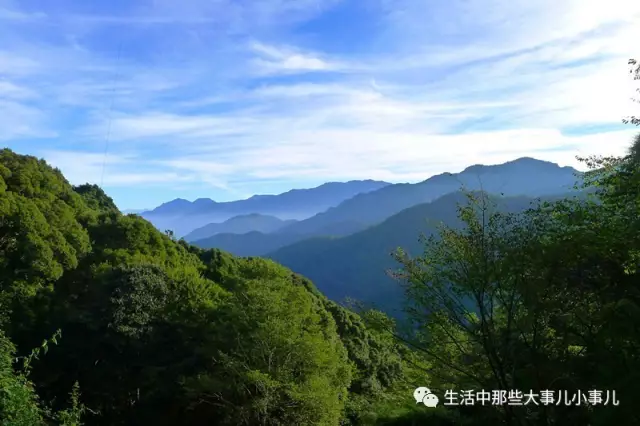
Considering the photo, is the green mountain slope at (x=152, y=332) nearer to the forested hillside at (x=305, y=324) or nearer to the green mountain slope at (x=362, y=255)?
the forested hillside at (x=305, y=324)

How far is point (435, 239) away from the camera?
9.94 m

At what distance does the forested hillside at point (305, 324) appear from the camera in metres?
6.87

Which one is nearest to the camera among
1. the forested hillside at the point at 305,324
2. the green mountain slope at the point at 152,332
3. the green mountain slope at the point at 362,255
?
the forested hillside at the point at 305,324

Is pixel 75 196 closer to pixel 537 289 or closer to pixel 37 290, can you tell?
pixel 37 290

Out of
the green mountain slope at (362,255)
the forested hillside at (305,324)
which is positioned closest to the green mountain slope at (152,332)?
the forested hillside at (305,324)

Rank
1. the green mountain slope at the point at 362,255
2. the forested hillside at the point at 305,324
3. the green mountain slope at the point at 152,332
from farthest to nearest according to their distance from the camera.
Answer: the green mountain slope at the point at 362,255
the green mountain slope at the point at 152,332
the forested hillside at the point at 305,324

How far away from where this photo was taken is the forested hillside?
22.5ft

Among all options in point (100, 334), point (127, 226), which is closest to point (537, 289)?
point (100, 334)

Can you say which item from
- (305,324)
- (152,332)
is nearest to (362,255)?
(152,332)

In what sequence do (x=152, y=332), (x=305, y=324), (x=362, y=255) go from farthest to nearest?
(x=362, y=255) → (x=152, y=332) → (x=305, y=324)

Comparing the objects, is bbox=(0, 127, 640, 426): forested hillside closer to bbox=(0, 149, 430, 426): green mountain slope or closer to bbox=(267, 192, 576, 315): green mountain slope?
bbox=(0, 149, 430, 426): green mountain slope

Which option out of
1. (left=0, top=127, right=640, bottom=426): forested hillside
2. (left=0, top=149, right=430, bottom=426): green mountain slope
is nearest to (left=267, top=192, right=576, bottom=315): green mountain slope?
(left=0, top=127, right=640, bottom=426): forested hillside

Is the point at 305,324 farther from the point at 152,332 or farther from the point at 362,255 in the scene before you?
the point at 362,255

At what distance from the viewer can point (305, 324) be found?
21266 millimetres
